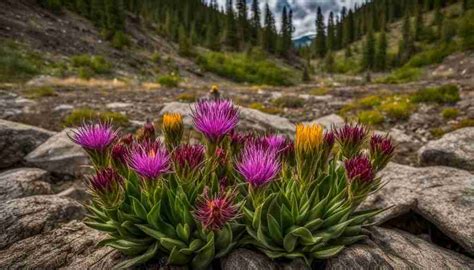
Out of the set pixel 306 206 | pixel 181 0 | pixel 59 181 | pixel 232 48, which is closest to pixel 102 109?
pixel 59 181

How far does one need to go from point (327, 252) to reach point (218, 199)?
955mm

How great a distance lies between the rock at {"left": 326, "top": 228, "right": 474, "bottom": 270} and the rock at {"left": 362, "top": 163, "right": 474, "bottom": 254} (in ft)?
0.94

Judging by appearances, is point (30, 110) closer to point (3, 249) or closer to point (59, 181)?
point (59, 181)

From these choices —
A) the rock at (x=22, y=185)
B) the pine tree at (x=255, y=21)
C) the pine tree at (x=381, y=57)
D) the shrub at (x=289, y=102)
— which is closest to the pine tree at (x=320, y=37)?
the pine tree at (x=255, y=21)

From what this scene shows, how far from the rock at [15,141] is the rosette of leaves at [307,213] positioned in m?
5.34

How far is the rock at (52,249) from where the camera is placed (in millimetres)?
2920

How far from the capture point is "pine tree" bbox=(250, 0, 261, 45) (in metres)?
110

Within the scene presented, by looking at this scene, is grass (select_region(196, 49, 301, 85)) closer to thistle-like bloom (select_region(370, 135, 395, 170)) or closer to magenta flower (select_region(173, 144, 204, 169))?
thistle-like bloom (select_region(370, 135, 395, 170))

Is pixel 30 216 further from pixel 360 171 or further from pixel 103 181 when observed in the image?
pixel 360 171

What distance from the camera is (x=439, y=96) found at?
12203 millimetres

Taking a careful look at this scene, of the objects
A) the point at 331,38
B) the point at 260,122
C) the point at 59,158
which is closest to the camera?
the point at 59,158

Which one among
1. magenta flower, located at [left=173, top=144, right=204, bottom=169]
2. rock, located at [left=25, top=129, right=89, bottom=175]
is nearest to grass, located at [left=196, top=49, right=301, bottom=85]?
rock, located at [left=25, top=129, right=89, bottom=175]

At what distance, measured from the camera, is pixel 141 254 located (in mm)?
2738

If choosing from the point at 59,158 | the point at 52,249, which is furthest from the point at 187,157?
the point at 59,158
